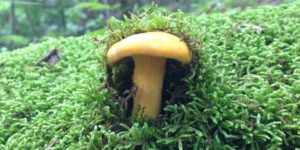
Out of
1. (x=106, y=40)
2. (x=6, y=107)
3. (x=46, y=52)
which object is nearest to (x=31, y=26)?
(x=46, y=52)

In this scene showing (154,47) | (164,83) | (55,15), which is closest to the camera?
(154,47)

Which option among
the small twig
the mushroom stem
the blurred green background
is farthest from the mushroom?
the blurred green background

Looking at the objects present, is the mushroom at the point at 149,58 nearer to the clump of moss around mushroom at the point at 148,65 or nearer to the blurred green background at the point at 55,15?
the clump of moss around mushroom at the point at 148,65

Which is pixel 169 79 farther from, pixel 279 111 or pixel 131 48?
pixel 279 111

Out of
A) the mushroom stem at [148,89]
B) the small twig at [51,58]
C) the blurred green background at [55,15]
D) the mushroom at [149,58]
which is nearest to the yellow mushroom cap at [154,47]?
the mushroom at [149,58]

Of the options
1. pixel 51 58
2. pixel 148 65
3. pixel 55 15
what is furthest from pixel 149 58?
pixel 55 15

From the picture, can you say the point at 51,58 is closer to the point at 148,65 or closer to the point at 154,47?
the point at 148,65

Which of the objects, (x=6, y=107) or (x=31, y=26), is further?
(x=31, y=26)
